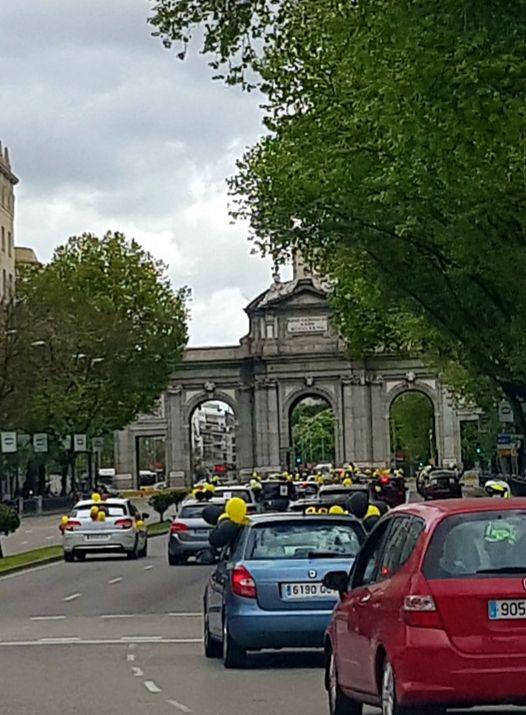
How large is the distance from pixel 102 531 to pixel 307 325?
7496cm

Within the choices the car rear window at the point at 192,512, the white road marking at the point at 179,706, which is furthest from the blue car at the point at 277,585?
the car rear window at the point at 192,512

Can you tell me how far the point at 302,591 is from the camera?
1639 centimetres

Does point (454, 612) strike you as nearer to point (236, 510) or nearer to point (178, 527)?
point (236, 510)

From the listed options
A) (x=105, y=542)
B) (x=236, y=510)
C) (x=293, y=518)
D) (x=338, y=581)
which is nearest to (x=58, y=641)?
(x=236, y=510)

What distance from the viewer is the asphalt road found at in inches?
556

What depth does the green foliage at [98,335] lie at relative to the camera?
84812 mm

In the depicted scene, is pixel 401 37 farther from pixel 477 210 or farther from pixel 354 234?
pixel 354 234

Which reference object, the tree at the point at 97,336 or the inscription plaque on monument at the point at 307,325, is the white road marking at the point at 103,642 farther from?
the inscription plaque on monument at the point at 307,325

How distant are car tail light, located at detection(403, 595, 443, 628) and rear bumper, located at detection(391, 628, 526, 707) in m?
0.04

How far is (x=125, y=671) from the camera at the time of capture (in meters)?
16.8

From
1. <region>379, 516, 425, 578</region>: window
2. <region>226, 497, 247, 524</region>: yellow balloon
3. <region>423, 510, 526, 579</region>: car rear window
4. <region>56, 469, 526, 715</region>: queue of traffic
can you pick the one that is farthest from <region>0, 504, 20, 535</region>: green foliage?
<region>423, 510, 526, 579</region>: car rear window

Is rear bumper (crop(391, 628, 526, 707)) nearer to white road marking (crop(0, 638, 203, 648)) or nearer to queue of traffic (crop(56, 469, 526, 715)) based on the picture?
queue of traffic (crop(56, 469, 526, 715))

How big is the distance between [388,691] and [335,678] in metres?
1.97

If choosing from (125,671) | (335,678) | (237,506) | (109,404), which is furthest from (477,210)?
(109,404)
